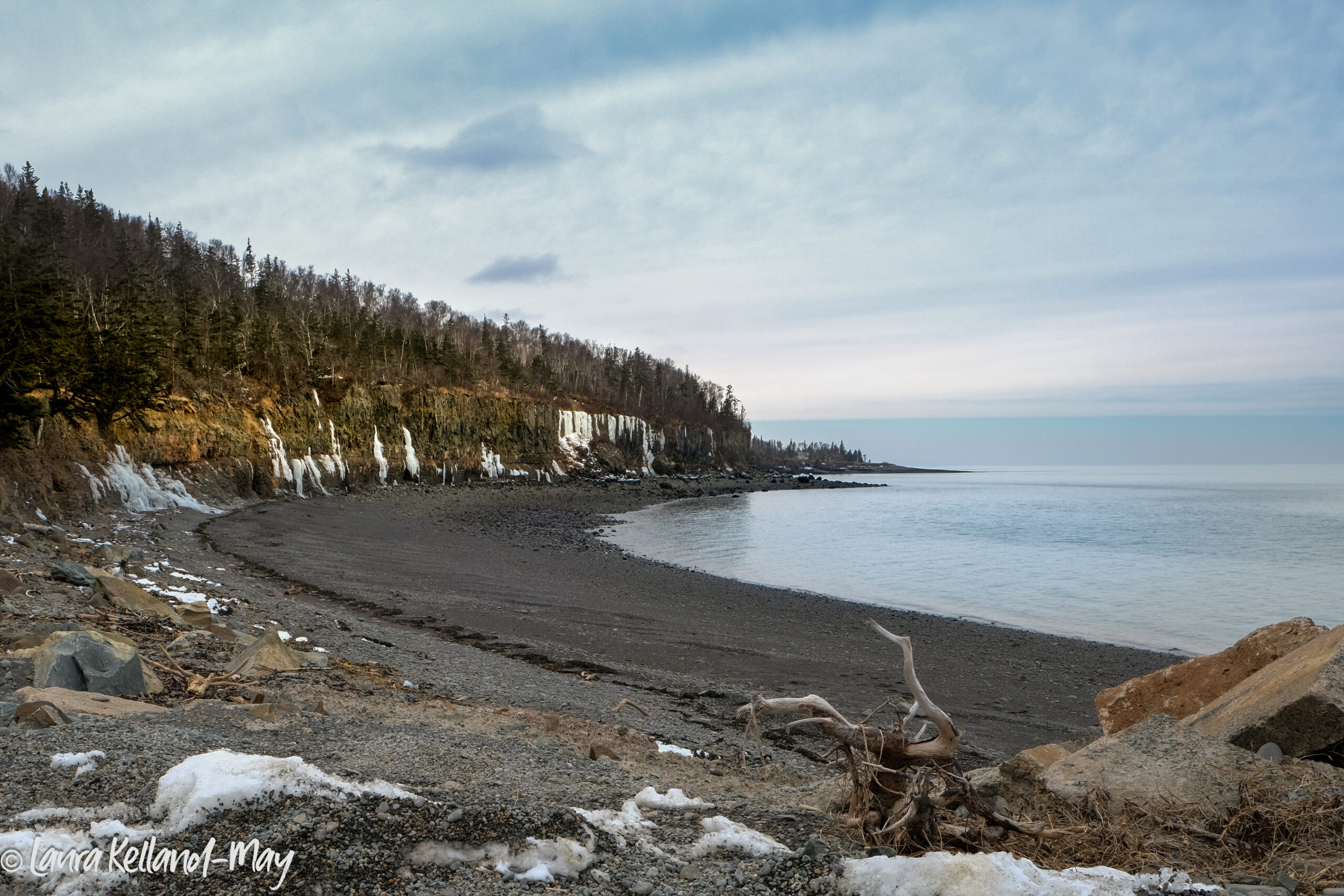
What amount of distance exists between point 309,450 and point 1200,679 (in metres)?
41.9

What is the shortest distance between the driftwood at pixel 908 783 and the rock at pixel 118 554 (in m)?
12.9

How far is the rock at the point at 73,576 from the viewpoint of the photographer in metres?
8.72

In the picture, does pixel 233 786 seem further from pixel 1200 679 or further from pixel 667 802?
pixel 1200 679

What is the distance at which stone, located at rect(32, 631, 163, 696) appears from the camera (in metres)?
4.98

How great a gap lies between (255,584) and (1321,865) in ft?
49.7

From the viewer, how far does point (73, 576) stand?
8758 millimetres

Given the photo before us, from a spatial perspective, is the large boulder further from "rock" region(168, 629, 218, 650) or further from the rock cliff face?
the rock cliff face

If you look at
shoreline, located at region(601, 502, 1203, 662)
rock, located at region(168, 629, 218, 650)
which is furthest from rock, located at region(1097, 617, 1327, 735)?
rock, located at region(168, 629, 218, 650)

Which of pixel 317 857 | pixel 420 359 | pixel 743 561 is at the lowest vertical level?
pixel 743 561

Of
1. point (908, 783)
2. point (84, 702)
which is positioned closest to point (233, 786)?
point (84, 702)

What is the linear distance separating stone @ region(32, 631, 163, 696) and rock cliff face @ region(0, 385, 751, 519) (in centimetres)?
1191

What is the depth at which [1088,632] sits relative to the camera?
1717 centimetres

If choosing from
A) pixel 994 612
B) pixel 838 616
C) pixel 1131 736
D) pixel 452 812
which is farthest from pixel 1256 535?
pixel 452 812

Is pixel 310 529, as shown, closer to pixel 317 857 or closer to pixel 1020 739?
pixel 1020 739
